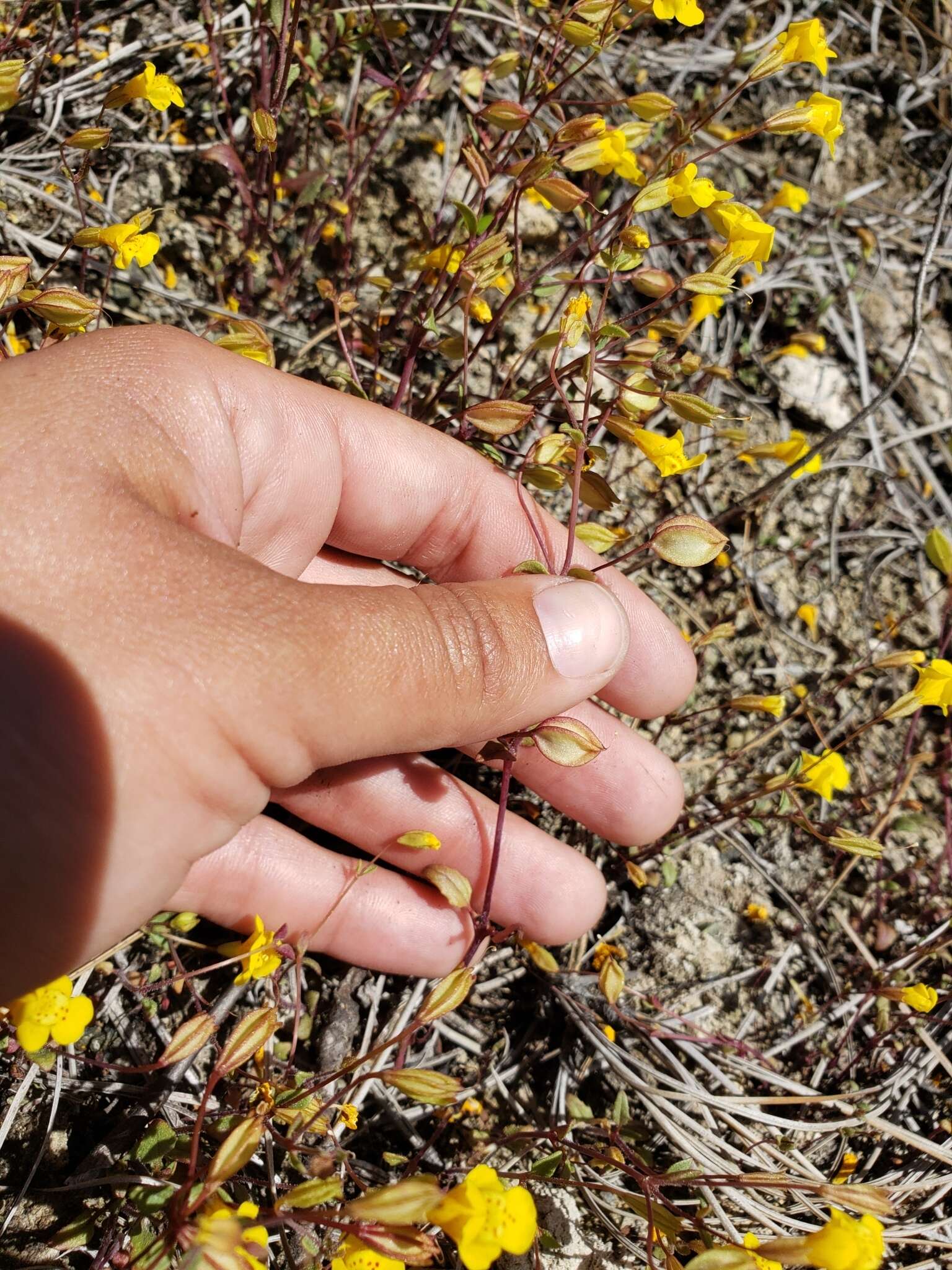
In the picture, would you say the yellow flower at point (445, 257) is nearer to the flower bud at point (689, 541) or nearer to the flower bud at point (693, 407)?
the flower bud at point (693, 407)

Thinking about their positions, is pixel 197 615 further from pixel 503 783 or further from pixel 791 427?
pixel 791 427

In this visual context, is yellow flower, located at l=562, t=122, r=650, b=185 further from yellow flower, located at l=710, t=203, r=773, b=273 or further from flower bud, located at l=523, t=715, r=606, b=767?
flower bud, located at l=523, t=715, r=606, b=767

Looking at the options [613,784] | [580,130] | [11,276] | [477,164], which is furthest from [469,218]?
[613,784]

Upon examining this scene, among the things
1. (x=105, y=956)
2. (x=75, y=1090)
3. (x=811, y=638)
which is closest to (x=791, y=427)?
(x=811, y=638)

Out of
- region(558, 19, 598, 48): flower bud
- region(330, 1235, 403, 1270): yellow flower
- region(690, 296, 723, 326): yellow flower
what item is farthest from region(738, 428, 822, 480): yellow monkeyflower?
region(330, 1235, 403, 1270): yellow flower

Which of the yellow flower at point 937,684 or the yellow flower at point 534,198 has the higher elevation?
the yellow flower at point 534,198

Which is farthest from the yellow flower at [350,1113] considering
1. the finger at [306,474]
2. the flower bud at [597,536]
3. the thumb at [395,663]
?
the flower bud at [597,536]
